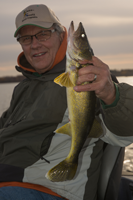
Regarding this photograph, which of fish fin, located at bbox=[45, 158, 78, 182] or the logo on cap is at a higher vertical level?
the logo on cap

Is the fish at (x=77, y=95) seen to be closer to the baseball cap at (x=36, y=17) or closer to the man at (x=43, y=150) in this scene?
the man at (x=43, y=150)

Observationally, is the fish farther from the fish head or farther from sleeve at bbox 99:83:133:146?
sleeve at bbox 99:83:133:146

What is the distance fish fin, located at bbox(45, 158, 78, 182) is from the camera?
80.0 inches

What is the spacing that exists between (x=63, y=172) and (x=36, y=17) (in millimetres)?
2327

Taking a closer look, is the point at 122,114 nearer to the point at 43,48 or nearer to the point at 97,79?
the point at 97,79

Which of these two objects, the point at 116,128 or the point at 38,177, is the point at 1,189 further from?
the point at 116,128

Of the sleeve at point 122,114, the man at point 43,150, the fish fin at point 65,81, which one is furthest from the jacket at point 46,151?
the fish fin at point 65,81

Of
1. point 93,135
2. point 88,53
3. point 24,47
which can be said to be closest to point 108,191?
point 93,135

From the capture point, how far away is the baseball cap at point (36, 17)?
10.2ft

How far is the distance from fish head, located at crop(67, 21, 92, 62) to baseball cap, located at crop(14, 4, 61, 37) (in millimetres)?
1314

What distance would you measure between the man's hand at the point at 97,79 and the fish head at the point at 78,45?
7 centimetres

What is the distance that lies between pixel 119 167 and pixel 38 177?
1080 mm

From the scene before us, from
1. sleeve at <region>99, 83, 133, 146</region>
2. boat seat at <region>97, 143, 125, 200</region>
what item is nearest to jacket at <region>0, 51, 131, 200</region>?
boat seat at <region>97, 143, 125, 200</region>

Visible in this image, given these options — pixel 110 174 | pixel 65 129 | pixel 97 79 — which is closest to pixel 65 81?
pixel 97 79
